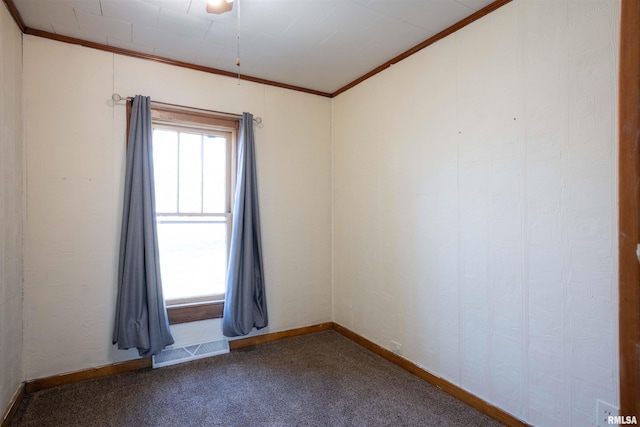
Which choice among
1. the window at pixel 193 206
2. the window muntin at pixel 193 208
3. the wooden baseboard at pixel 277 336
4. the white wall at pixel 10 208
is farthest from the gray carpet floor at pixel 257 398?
the window muntin at pixel 193 208

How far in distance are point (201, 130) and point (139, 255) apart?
122 centimetres

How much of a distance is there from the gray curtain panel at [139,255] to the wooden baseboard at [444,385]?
1767 millimetres

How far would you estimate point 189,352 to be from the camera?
288 cm

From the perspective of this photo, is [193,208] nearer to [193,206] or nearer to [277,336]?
[193,206]

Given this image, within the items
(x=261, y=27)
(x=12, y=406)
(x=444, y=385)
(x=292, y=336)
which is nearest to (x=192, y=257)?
(x=292, y=336)

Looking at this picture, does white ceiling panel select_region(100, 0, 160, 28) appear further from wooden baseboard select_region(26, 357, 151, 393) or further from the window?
wooden baseboard select_region(26, 357, 151, 393)

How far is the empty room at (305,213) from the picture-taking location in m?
1.76

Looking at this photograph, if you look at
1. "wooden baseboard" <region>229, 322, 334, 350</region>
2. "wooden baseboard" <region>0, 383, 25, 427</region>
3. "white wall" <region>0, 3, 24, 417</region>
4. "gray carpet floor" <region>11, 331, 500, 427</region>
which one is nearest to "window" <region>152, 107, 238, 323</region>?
"wooden baseboard" <region>229, 322, 334, 350</region>

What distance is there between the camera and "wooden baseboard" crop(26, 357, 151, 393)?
2352mm

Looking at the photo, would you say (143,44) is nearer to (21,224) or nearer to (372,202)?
(21,224)

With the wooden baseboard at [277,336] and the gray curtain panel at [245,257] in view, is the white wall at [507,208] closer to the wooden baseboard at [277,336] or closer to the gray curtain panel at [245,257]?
the wooden baseboard at [277,336]

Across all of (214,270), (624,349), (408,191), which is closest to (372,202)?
(408,191)

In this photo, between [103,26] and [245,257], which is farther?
[245,257]

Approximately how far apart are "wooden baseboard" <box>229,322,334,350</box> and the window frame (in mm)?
319
